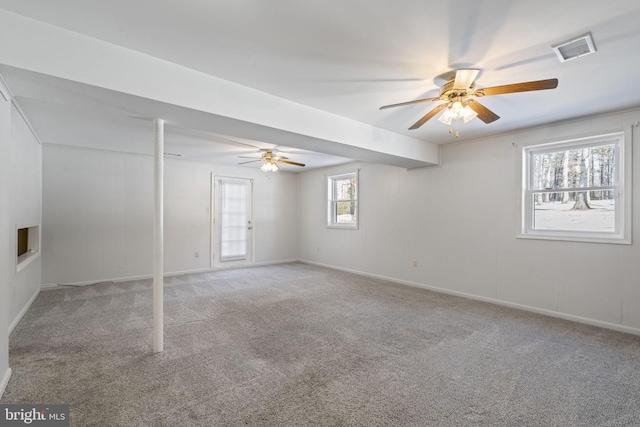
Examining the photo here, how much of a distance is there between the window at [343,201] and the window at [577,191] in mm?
3282

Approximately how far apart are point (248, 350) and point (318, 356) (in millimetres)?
681

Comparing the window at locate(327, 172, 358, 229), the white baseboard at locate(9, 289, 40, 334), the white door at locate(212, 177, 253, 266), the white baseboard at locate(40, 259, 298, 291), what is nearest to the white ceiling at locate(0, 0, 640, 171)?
the white baseboard at locate(9, 289, 40, 334)

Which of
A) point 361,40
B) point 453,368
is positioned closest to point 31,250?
point 361,40

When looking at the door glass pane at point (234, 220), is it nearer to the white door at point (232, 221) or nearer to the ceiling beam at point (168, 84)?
the white door at point (232, 221)

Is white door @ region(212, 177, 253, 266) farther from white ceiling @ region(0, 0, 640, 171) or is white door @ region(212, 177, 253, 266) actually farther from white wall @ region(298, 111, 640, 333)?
white ceiling @ region(0, 0, 640, 171)

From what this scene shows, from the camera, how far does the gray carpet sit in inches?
76.5

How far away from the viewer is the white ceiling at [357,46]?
179 centimetres

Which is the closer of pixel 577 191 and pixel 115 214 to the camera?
pixel 577 191

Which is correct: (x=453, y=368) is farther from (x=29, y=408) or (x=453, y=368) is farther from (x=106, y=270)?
(x=106, y=270)

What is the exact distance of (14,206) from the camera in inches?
133

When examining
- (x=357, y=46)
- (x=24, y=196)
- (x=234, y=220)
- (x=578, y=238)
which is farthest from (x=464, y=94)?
(x=234, y=220)

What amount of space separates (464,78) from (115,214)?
602cm

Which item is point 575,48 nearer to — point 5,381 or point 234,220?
point 5,381

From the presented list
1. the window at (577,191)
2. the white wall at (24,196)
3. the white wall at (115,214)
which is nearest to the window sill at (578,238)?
the window at (577,191)
